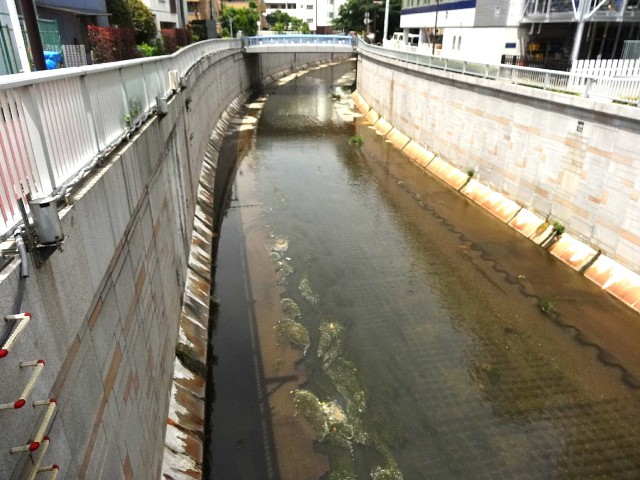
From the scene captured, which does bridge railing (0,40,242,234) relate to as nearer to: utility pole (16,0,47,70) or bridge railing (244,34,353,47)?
utility pole (16,0,47,70)

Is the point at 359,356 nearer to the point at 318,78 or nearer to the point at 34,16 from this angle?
the point at 34,16

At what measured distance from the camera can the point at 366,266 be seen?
16.7 metres

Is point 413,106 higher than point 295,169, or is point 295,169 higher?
point 413,106

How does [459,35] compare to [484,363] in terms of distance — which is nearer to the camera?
[484,363]

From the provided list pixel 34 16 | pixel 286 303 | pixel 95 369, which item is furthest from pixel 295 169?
pixel 95 369

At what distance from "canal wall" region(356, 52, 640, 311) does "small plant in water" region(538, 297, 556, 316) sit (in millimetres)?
1963

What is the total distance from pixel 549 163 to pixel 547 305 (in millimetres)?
6689

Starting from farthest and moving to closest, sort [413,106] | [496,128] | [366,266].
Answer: [413,106]
[496,128]
[366,266]

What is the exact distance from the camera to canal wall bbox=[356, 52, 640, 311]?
576 inches

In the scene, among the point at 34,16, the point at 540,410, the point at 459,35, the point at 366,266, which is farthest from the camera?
the point at 459,35

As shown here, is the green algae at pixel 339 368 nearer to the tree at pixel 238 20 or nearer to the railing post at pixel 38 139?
the railing post at pixel 38 139

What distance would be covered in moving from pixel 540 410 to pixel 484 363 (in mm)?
1774

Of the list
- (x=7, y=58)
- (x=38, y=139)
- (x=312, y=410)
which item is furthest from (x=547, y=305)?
(x=7, y=58)

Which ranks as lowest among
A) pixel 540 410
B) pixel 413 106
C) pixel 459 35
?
pixel 540 410
